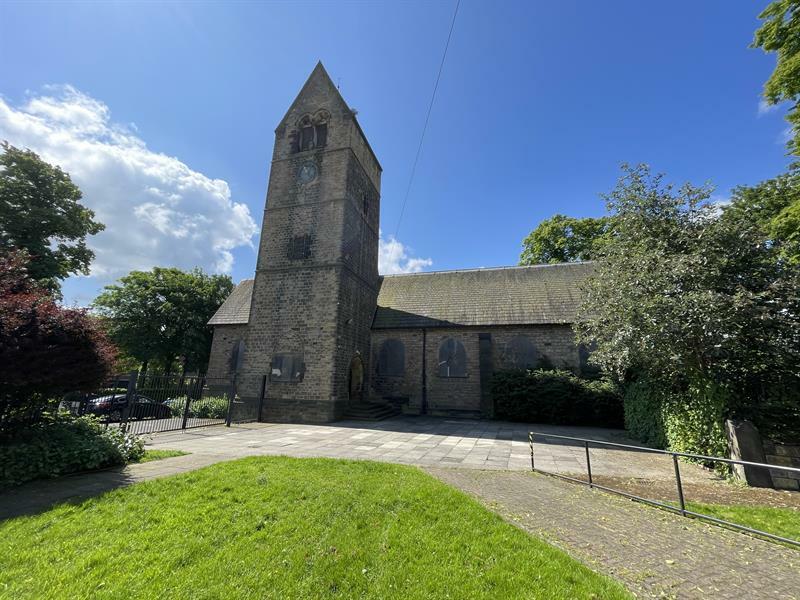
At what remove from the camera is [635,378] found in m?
12.8

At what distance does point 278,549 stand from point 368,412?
41.6ft

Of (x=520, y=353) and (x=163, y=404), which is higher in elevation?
(x=520, y=353)

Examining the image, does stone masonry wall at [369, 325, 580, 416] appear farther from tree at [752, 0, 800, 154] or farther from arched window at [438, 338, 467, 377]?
tree at [752, 0, 800, 154]

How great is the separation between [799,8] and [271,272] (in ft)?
64.3

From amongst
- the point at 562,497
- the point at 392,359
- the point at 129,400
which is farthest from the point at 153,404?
the point at 562,497

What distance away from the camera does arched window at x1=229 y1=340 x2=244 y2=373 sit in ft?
66.6

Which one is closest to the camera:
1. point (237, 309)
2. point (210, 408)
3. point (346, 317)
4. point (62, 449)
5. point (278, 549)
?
point (278, 549)

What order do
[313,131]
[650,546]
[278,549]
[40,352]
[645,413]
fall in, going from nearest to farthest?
[278,549], [650,546], [40,352], [645,413], [313,131]

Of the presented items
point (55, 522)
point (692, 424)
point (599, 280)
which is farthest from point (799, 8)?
point (55, 522)

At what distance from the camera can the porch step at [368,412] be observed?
51.2 feet

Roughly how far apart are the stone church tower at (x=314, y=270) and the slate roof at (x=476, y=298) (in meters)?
2.50

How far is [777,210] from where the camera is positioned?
40.9 ft

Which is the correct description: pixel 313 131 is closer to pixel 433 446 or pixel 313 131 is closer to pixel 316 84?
pixel 316 84

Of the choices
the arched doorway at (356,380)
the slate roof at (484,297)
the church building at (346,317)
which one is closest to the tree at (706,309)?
the church building at (346,317)
